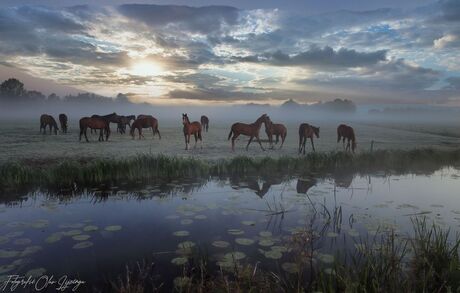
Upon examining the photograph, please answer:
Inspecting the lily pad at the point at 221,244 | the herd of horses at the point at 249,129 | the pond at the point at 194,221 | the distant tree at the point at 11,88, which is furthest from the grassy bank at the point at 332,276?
the distant tree at the point at 11,88

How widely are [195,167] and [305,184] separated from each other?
16.8 feet

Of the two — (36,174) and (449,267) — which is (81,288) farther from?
(36,174)

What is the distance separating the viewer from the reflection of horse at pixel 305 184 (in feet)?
39.7

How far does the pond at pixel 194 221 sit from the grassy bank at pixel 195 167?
1.25m

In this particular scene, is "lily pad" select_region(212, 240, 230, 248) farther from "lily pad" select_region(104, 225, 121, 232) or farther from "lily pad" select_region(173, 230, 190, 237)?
"lily pad" select_region(104, 225, 121, 232)

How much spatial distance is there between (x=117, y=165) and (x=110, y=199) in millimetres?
3770

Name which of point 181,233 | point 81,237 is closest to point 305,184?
point 181,233

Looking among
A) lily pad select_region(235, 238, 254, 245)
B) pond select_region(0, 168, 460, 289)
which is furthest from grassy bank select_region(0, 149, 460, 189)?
lily pad select_region(235, 238, 254, 245)

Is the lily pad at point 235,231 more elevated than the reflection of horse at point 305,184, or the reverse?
the reflection of horse at point 305,184

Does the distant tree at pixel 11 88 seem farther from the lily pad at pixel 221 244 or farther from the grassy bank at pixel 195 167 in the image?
the lily pad at pixel 221 244

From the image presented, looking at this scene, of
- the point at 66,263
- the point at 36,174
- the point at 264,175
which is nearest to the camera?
the point at 66,263

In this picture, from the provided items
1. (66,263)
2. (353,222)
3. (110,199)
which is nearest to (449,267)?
(353,222)

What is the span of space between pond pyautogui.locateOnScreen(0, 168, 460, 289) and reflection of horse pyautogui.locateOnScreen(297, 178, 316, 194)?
4 cm

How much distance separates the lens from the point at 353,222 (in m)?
8.20
